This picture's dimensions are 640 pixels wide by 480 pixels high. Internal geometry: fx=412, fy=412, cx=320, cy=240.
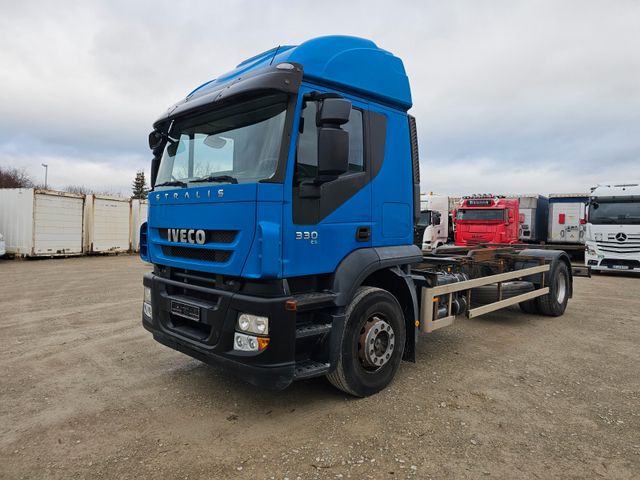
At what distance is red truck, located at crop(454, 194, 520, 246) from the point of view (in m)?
17.6

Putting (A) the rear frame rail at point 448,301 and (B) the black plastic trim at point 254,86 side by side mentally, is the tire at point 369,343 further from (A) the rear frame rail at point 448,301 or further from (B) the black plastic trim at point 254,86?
(B) the black plastic trim at point 254,86

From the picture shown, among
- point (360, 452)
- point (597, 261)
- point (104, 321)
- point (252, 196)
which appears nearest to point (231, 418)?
point (360, 452)

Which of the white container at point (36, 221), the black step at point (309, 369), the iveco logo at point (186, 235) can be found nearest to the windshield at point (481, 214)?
the black step at point (309, 369)

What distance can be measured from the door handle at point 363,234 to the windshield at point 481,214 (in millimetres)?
15357

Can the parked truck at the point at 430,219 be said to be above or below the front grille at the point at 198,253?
above

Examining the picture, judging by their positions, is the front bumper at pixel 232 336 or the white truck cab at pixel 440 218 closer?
the front bumper at pixel 232 336

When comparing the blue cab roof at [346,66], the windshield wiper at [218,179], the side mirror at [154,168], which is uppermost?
the blue cab roof at [346,66]

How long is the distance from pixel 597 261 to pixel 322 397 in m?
13.8

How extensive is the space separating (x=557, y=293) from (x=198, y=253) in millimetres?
6885

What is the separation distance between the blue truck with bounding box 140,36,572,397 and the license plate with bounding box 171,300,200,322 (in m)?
0.02

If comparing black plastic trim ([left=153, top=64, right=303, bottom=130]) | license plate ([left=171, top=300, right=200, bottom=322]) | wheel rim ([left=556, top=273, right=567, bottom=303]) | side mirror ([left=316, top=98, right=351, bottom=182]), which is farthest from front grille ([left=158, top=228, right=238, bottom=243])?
wheel rim ([left=556, top=273, right=567, bottom=303])

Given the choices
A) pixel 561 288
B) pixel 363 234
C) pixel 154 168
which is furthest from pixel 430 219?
pixel 154 168

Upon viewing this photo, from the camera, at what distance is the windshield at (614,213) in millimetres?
13008

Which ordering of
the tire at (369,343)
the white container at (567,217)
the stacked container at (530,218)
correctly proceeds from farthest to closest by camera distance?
the stacked container at (530,218) < the white container at (567,217) < the tire at (369,343)
